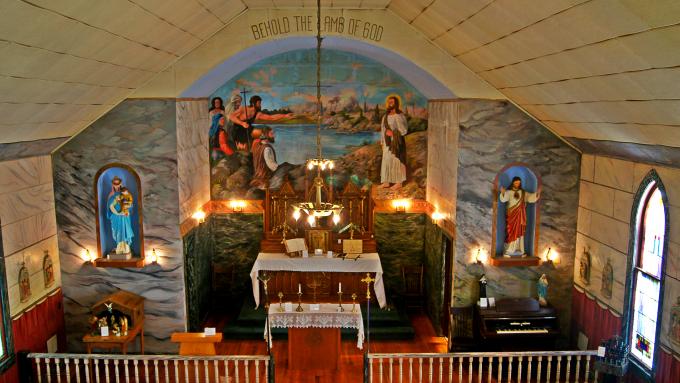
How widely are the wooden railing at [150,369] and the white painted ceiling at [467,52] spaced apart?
13.1 feet

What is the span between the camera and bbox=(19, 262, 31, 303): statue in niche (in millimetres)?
10141

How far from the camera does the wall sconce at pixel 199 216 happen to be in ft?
43.2

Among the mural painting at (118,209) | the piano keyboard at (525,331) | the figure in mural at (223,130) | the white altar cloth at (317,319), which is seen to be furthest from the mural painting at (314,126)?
the piano keyboard at (525,331)

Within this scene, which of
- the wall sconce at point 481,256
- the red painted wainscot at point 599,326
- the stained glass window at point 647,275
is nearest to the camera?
the red painted wainscot at point 599,326

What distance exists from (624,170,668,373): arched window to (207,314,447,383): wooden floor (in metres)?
4.17

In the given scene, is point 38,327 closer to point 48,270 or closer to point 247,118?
point 48,270

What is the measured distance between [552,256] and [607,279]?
1488 millimetres

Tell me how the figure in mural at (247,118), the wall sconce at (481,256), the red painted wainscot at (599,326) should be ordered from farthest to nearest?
the figure in mural at (247,118) < the wall sconce at (481,256) < the red painted wainscot at (599,326)

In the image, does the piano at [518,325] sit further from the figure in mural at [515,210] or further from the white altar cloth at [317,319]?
the white altar cloth at [317,319]

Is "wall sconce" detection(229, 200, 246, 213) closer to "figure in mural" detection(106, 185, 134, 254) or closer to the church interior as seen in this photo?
the church interior

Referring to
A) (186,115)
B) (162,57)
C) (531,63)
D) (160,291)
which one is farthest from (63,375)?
(531,63)

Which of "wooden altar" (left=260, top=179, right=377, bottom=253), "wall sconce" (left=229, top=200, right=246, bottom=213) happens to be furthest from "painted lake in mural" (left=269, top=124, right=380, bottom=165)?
"wall sconce" (left=229, top=200, right=246, bottom=213)

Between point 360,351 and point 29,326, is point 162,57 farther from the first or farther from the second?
point 360,351

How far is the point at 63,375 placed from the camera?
11.2 meters
